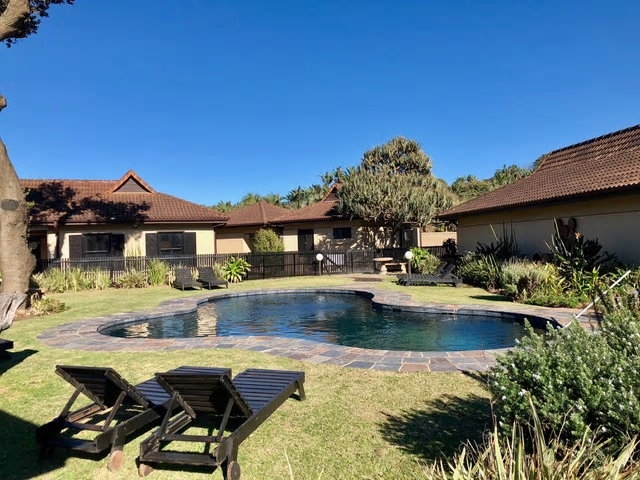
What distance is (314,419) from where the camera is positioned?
15.6 ft

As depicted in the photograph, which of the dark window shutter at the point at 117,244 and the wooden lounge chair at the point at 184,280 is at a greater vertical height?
the dark window shutter at the point at 117,244

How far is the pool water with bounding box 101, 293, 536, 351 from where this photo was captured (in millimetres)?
9250

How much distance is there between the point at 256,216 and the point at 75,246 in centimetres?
1350

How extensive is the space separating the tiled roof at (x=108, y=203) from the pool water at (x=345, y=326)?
1186cm

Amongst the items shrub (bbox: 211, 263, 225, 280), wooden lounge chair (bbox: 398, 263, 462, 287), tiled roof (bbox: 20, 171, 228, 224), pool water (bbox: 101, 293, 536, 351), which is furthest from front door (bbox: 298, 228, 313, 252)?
pool water (bbox: 101, 293, 536, 351)

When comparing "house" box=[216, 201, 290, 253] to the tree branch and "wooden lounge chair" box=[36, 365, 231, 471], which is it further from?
"wooden lounge chair" box=[36, 365, 231, 471]

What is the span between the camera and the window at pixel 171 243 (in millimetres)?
25328

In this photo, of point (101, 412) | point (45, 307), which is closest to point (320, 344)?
point (101, 412)

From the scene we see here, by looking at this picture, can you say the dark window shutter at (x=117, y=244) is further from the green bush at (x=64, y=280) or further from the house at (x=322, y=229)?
the house at (x=322, y=229)

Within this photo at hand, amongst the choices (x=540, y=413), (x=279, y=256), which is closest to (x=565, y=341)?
(x=540, y=413)

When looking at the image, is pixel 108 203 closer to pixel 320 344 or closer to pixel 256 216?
pixel 256 216

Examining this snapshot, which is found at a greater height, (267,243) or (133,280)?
(267,243)

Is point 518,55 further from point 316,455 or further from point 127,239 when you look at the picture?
point 127,239

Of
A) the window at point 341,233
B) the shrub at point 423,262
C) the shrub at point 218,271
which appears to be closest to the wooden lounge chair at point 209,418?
the shrub at point 218,271
